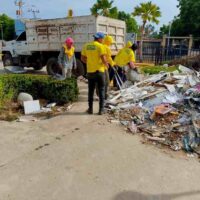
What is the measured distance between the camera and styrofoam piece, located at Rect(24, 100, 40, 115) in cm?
736

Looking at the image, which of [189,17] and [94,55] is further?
[189,17]

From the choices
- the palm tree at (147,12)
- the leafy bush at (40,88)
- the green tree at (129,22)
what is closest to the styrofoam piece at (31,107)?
the leafy bush at (40,88)

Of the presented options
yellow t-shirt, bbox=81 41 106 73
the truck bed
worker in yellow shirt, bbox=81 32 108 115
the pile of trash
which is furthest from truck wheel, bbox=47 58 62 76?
yellow t-shirt, bbox=81 41 106 73

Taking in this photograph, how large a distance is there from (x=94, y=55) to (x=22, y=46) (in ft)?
26.0

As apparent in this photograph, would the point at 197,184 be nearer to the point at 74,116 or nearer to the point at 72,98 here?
the point at 74,116

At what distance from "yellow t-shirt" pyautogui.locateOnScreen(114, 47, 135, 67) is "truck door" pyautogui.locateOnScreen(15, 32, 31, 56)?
6037mm

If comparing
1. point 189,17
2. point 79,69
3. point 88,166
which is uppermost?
point 189,17

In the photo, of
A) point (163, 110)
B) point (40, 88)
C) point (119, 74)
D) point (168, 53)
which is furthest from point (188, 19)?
point (163, 110)

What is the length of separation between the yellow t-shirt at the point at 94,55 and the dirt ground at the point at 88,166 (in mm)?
1402

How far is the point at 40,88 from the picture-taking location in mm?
8305

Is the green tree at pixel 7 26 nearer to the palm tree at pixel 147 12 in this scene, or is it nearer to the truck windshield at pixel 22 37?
the palm tree at pixel 147 12

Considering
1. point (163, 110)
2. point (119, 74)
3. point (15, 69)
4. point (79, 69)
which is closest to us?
point (163, 110)

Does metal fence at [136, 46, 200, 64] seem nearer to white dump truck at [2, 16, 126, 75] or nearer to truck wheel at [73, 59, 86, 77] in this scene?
white dump truck at [2, 16, 126, 75]

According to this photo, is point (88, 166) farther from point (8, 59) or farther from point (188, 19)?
point (188, 19)
